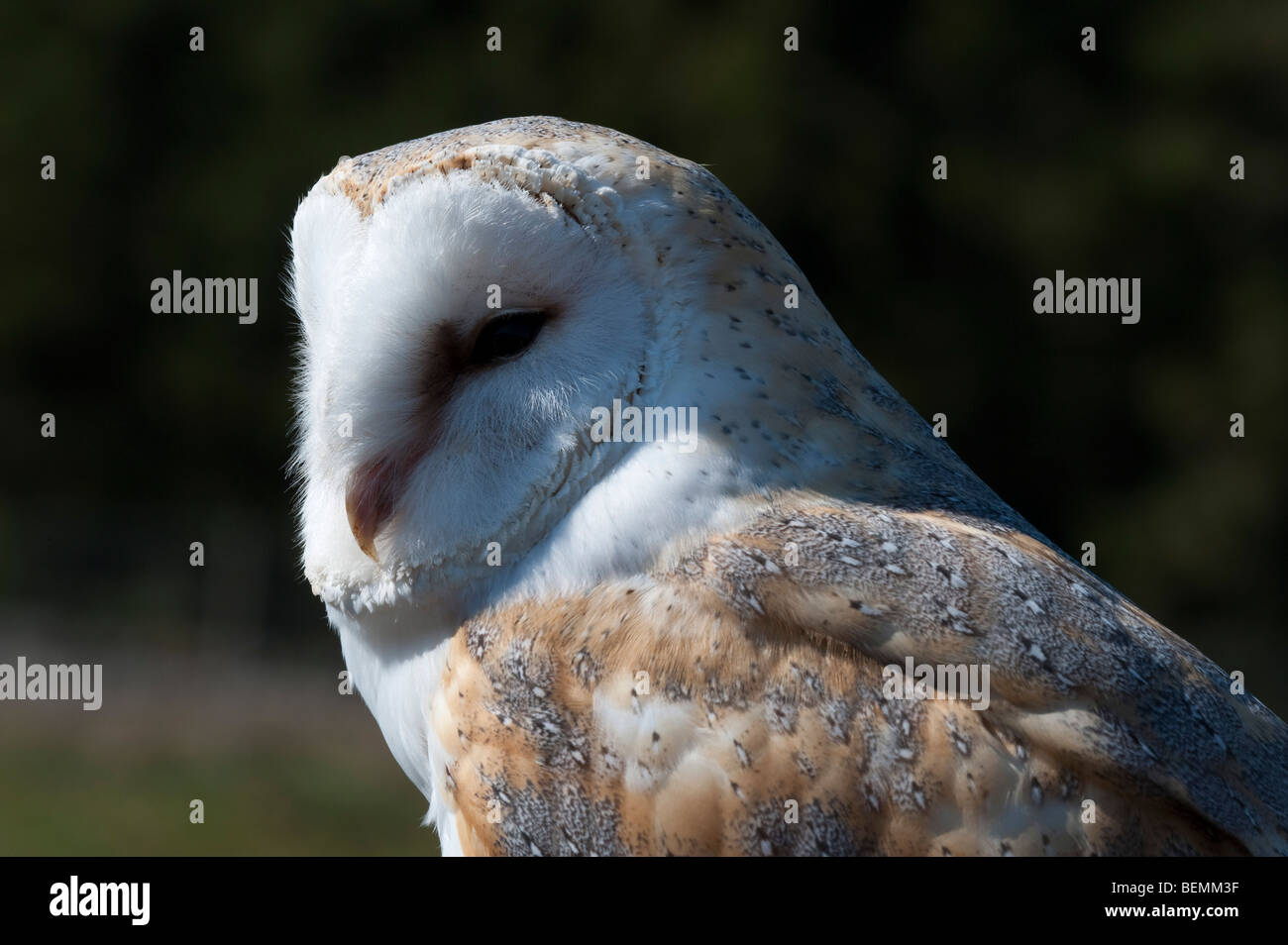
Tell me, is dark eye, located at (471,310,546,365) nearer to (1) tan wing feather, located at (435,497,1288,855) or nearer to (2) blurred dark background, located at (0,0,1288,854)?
(1) tan wing feather, located at (435,497,1288,855)

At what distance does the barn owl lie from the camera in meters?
1.46

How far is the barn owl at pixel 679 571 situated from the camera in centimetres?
146

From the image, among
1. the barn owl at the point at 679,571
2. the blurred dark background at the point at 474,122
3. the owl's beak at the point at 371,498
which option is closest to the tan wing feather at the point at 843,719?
the barn owl at the point at 679,571

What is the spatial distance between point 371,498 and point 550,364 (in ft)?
0.97

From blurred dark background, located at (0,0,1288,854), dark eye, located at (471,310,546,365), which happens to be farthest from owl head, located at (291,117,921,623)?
blurred dark background, located at (0,0,1288,854)

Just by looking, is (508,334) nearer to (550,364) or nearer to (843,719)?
(550,364)

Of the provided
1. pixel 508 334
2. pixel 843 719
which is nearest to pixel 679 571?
pixel 843 719

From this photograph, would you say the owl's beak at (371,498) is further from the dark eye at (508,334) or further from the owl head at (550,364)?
the dark eye at (508,334)

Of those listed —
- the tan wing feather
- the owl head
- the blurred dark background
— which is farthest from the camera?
the blurred dark background

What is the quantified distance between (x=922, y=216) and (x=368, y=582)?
25.3ft

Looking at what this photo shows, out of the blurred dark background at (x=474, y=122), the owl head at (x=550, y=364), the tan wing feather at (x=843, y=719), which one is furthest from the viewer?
the blurred dark background at (x=474, y=122)

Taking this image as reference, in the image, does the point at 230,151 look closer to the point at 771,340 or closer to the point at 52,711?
the point at 52,711

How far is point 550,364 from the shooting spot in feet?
5.24
